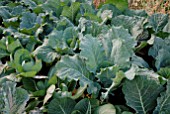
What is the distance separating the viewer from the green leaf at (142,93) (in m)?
1.69

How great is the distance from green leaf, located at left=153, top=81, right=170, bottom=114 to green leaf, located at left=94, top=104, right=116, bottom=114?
23 centimetres

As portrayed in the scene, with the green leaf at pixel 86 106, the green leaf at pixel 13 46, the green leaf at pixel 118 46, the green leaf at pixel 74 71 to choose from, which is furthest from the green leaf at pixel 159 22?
the green leaf at pixel 13 46

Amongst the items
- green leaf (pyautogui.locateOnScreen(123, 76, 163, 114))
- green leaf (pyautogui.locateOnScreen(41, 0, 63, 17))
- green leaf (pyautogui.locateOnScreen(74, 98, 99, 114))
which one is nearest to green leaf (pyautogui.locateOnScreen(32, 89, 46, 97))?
green leaf (pyautogui.locateOnScreen(74, 98, 99, 114))

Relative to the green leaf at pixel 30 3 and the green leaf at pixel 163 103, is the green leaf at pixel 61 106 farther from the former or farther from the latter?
the green leaf at pixel 30 3

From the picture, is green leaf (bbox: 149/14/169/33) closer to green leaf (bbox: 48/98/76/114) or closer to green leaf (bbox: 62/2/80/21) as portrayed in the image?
green leaf (bbox: 62/2/80/21)

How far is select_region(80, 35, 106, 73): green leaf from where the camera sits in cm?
189

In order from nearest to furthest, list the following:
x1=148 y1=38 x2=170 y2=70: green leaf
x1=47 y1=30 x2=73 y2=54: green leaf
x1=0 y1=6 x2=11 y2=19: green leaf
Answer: x1=148 y1=38 x2=170 y2=70: green leaf, x1=47 y1=30 x2=73 y2=54: green leaf, x1=0 y1=6 x2=11 y2=19: green leaf

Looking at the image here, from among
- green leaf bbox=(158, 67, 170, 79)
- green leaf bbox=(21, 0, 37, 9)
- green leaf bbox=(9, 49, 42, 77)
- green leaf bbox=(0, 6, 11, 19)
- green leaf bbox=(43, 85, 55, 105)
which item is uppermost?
green leaf bbox=(21, 0, 37, 9)

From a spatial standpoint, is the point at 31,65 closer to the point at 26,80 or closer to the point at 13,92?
the point at 26,80

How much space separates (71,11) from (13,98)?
103cm

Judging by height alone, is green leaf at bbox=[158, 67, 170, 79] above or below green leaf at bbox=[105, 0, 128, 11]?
below

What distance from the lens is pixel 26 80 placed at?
2.00 meters

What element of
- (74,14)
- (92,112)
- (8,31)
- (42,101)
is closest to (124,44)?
(92,112)

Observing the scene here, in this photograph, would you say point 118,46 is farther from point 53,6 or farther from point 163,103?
point 53,6
